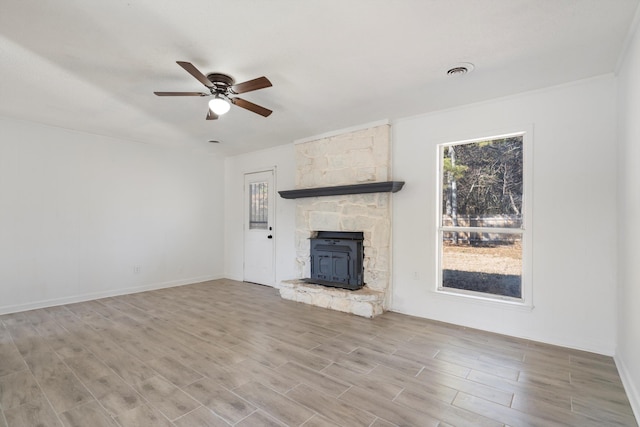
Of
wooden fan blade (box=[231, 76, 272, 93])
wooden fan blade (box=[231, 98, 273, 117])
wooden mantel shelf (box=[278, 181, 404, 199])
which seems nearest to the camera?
wooden fan blade (box=[231, 76, 272, 93])

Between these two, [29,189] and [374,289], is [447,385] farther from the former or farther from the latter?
[29,189]

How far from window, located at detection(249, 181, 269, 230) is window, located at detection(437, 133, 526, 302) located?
10.7ft

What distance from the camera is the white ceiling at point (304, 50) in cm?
198

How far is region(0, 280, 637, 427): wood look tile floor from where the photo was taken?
6.49ft

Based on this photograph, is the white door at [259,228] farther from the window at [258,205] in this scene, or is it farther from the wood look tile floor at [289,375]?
the wood look tile floor at [289,375]

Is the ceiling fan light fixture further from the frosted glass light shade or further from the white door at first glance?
the white door

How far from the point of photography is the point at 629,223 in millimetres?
2299

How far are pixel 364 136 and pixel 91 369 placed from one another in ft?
12.7

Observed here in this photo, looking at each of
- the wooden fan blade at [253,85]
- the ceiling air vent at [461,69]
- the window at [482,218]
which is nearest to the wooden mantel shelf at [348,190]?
the window at [482,218]

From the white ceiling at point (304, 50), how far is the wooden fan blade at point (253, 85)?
19 centimetres

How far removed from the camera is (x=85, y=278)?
4.73 metres

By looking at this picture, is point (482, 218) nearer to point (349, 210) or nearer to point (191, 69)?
point (349, 210)

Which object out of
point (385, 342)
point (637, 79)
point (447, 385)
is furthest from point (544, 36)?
point (385, 342)

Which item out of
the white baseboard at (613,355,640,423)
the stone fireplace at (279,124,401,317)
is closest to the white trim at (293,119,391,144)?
the stone fireplace at (279,124,401,317)
